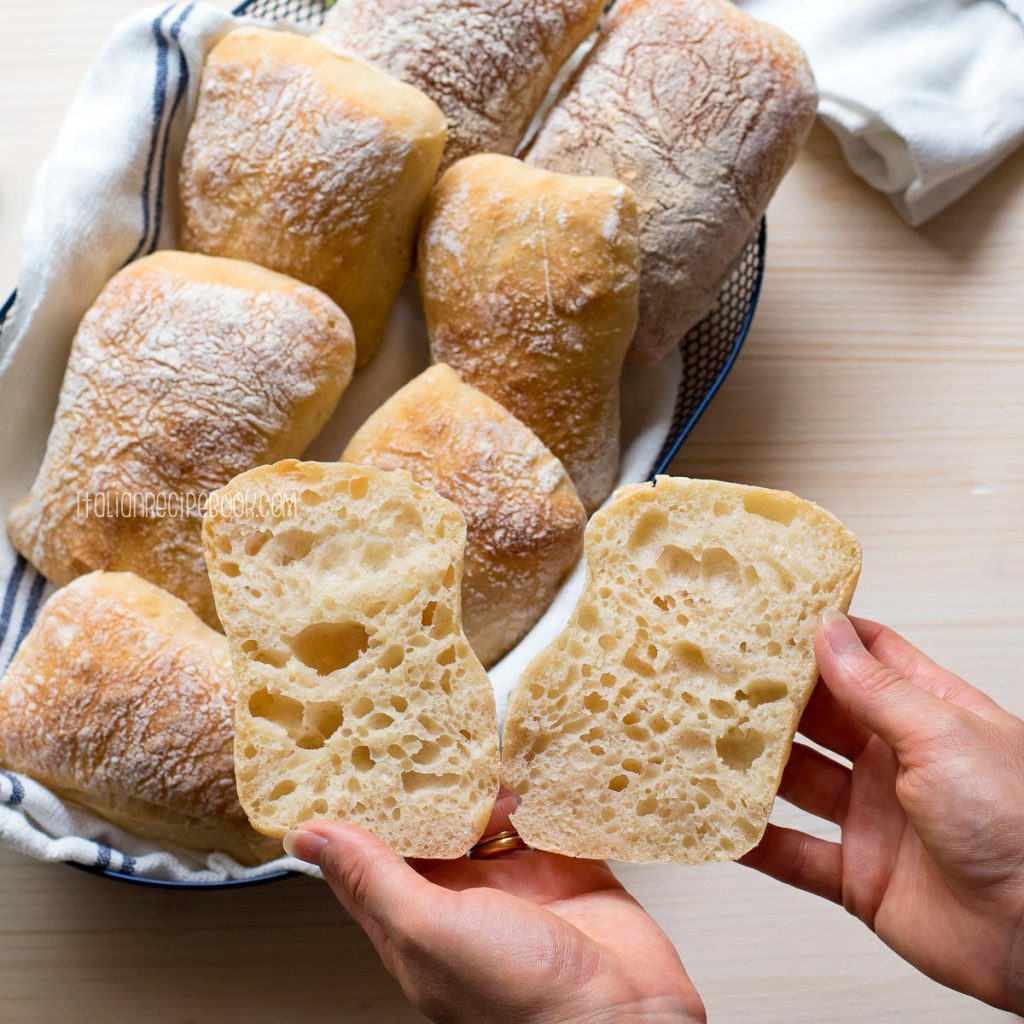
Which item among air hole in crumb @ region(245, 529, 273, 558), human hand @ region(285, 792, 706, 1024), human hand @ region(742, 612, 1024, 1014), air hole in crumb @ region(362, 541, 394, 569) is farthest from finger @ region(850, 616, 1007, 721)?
air hole in crumb @ region(245, 529, 273, 558)

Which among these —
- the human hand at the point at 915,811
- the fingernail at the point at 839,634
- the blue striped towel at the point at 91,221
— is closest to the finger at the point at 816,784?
the human hand at the point at 915,811

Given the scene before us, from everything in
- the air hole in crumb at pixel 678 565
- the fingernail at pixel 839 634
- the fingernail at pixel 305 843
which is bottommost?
the fingernail at pixel 305 843

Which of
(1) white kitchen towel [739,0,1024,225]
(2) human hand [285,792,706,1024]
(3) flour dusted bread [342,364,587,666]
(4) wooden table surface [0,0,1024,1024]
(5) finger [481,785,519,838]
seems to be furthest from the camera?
(1) white kitchen towel [739,0,1024,225]

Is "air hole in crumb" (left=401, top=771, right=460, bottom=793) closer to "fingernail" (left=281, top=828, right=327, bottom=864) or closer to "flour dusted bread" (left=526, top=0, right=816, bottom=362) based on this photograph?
"fingernail" (left=281, top=828, right=327, bottom=864)

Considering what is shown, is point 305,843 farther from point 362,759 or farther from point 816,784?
point 816,784

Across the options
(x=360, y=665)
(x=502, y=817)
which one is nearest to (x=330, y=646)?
(x=360, y=665)

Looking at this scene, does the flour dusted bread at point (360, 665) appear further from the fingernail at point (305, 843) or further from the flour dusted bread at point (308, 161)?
the flour dusted bread at point (308, 161)

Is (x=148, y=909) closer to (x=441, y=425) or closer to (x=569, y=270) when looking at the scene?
(x=441, y=425)
